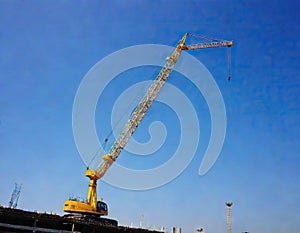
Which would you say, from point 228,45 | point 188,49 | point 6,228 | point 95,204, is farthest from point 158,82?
point 6,228

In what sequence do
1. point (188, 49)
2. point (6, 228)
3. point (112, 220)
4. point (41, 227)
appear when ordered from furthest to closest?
1. point (188, 49)
2. point (112, 220)
3. point (41, 227)
4. point (6, 228)

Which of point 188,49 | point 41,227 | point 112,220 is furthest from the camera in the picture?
point 188,49

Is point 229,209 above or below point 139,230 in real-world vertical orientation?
above

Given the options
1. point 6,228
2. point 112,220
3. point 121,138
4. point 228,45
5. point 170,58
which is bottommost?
point 6,228

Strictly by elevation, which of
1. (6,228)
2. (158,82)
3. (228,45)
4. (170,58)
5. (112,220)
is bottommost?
(6,228)

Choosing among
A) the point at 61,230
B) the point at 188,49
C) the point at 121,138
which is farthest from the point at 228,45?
the point at 61,230

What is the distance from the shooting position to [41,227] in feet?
141

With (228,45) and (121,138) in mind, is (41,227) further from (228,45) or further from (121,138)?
(228,45)

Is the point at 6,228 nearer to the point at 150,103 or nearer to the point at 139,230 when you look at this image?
the point at 139,230

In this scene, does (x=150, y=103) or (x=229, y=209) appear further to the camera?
(x=229, y=209)

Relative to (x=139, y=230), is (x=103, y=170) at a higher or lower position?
higher

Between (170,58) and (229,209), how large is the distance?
4395cm

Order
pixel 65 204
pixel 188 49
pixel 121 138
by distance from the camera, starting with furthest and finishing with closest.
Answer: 1. pixel 188 49
2. pixel 121 138
3. pixel 65 204

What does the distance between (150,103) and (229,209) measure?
38574mm
